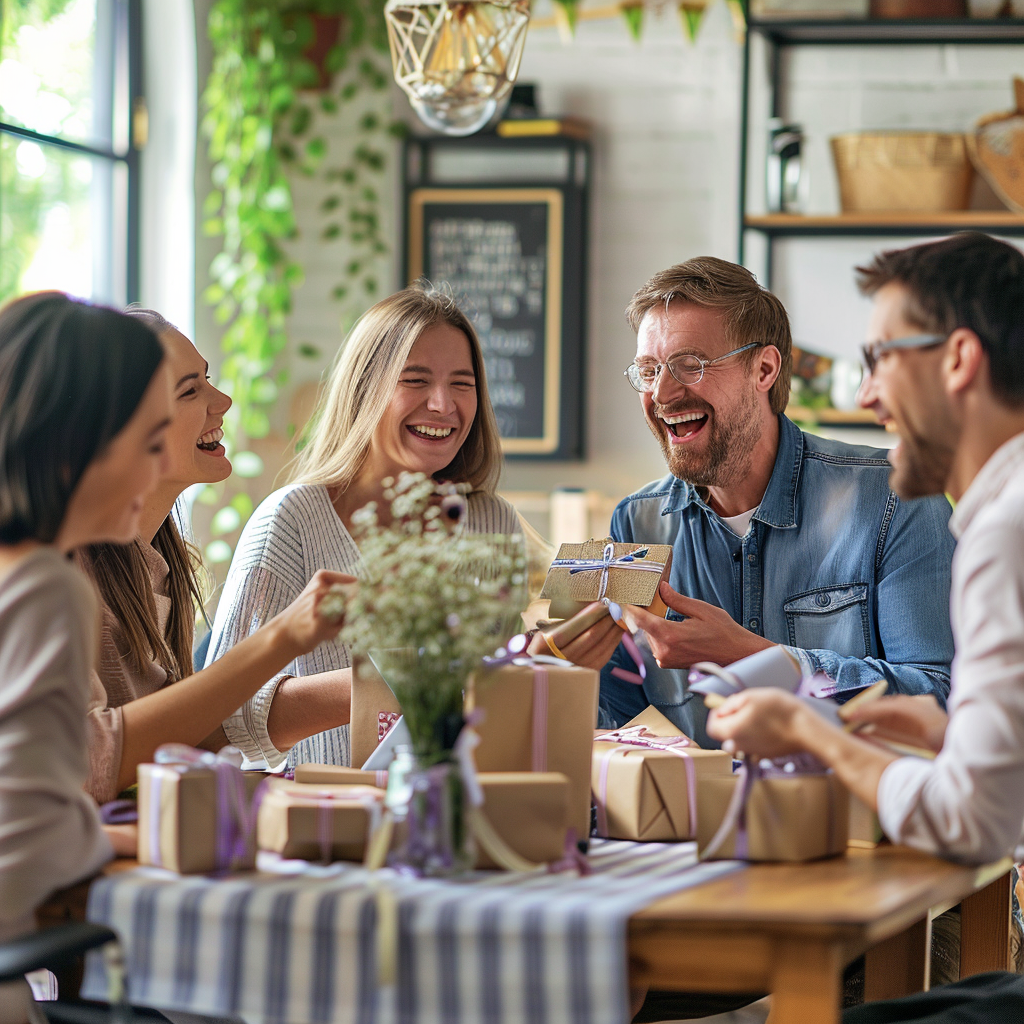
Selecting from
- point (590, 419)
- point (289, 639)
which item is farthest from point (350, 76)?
point (289, 639)

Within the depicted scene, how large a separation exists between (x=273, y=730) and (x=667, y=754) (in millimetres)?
682

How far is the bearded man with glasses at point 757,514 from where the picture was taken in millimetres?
2143

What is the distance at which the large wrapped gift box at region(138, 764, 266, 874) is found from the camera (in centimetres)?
128

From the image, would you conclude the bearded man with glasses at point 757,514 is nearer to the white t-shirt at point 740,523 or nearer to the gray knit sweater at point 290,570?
the white t-shirt at point 740,523

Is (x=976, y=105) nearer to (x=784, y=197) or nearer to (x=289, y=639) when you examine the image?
(x=784, y=197)

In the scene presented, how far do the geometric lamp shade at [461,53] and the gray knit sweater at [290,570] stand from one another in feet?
3.27

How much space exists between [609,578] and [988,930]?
707mm

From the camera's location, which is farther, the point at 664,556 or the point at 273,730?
the point at 273,730

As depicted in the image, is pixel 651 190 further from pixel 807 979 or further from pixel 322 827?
pixel 807 979

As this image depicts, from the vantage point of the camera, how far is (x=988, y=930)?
1818 millimetres

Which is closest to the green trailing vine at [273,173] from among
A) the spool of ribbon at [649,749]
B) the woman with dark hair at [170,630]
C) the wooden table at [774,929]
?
the woman with dark hair at [170,630]

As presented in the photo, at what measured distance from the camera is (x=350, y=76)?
14.2 ft

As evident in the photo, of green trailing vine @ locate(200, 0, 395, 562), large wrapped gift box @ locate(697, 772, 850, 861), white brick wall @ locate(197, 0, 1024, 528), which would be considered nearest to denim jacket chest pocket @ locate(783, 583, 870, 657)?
large wrapped gift box @ locate(697, 772, 850, 861)

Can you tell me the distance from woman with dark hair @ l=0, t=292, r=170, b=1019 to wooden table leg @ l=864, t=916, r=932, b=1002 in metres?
1.07
